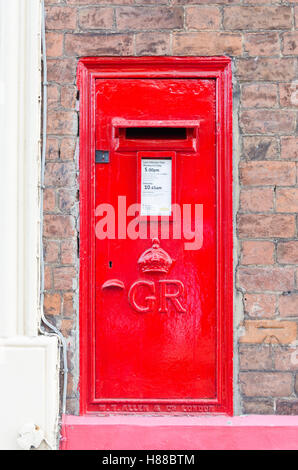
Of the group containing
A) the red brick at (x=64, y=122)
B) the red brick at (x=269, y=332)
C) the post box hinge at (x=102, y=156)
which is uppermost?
the red brick at (x=64, y=122)

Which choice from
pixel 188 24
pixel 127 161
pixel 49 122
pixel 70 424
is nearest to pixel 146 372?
pixel 70 424

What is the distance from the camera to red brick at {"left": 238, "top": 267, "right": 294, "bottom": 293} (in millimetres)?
2641

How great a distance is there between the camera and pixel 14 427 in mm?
2586

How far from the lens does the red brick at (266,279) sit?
104 inches

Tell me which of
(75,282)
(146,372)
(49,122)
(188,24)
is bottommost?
(146,372)

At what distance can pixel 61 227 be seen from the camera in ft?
8.74

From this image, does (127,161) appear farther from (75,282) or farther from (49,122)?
(75,282)

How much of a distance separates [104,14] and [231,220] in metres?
1.18

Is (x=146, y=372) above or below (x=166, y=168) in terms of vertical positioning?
below

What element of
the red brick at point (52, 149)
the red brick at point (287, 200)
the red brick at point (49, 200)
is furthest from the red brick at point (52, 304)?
the red brick at point (287, 200)

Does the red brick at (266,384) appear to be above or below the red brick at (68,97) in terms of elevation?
below

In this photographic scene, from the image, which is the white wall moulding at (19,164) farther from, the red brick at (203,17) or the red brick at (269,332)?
the red brick at (269,332)

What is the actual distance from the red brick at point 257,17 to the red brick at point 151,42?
0.98 feet

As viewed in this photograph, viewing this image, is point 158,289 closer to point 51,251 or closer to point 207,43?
point 51,251
